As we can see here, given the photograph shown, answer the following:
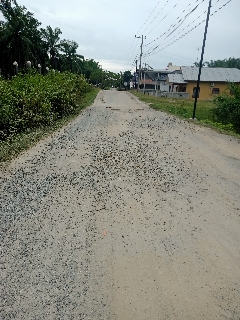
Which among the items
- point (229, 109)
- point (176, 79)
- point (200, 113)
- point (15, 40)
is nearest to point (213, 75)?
point (176, 79)

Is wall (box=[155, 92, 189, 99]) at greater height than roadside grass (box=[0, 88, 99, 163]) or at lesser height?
lesser

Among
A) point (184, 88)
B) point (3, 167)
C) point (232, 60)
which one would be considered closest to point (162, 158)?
point (3, 167)

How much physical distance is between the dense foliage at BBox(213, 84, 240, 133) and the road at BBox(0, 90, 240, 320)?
30.5ft

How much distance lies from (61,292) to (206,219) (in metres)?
2.57

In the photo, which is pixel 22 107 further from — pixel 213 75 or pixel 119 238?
pixel 213 75

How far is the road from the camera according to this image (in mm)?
2875

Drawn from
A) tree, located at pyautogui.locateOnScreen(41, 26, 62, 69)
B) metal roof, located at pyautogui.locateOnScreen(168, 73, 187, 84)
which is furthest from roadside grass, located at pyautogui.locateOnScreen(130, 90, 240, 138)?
tree, located at pyautogui.locateOnScreen(41, 26, 62, 69)

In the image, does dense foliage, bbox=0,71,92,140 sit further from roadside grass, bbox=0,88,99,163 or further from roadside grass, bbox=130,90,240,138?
roadside grass, bbox=130,90,240,138

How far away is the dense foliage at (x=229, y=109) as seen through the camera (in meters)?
16.2

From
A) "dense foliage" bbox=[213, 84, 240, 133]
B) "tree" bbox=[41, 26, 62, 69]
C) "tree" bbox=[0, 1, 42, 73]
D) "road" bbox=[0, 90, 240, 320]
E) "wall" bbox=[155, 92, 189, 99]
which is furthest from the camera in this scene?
"tree" bbox=[41, 26, 62, 69]

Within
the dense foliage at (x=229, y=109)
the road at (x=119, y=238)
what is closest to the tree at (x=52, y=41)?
the dense foliage at (x=229, y=109)

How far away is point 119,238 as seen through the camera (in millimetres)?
3979

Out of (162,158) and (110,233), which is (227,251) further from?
(162,158)

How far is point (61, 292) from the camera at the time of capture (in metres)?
2.96
